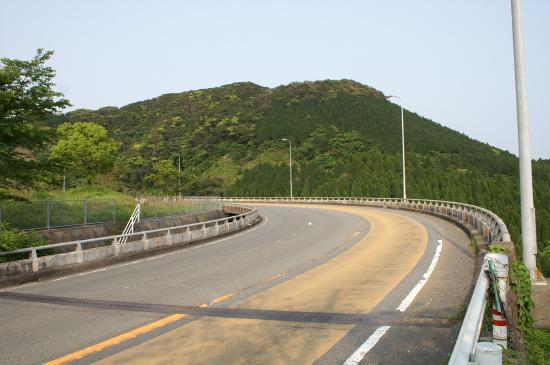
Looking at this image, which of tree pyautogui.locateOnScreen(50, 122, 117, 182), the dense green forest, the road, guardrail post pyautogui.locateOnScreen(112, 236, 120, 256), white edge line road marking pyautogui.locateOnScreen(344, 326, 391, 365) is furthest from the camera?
the dense green forest

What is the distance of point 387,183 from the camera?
4097 inches

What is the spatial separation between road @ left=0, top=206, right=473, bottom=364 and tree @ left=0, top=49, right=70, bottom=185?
21.9ft

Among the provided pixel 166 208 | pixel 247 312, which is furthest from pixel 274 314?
pixel 166 208

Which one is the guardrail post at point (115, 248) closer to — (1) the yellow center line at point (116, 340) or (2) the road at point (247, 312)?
(2) the road at point (247, 312)

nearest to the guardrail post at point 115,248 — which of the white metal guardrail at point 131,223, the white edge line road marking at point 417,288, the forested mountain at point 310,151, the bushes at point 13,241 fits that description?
the bushes at point 13,241

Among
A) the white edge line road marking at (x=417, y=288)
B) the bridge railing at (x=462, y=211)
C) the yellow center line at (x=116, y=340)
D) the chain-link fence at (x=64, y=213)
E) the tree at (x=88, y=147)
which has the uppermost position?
the tree at (x=88, y=147)

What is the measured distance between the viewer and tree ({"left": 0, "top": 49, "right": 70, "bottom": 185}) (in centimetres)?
1895

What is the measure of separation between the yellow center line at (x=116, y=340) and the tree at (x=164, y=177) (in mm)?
98153

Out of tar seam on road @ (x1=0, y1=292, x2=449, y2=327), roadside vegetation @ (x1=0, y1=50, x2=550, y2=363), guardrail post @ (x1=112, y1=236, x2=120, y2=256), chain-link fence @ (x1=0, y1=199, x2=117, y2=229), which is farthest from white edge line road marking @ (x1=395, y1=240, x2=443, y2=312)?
roadside vegetation @ (x1=0, y1=50, x2=550, y2=363)

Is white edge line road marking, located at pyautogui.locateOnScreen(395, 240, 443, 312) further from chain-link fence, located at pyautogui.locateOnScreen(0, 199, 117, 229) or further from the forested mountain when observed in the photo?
the forested mountain

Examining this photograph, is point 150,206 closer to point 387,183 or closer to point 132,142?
point 387,183

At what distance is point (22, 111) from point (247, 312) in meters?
15.3

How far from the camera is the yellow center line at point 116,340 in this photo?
6141mm

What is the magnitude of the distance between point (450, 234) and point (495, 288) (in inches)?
723
